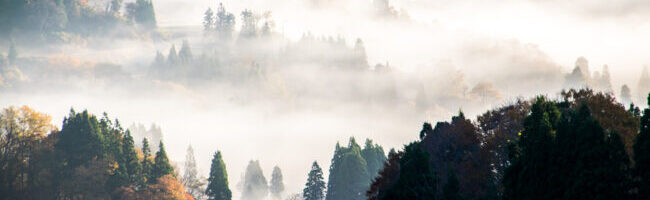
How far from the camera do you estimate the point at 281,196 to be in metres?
149

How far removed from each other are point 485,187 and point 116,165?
4380cm

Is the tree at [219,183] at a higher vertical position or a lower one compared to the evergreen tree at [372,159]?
lower

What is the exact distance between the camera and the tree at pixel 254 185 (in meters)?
141

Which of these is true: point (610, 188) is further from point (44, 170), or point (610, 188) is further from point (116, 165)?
point (44, 170)

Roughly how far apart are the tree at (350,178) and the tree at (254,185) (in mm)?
53547

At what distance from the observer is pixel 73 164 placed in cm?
7012

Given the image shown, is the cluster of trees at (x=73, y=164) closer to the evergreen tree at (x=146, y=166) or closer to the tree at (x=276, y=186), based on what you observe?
the evergreen tree at (x=146, y=166)

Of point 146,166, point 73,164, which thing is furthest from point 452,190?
point 73,164

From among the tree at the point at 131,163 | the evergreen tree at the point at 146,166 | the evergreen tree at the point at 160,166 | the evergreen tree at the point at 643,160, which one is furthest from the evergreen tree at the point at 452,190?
the tree at the point at 131,163

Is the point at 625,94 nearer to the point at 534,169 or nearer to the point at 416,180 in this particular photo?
the point at 416,180

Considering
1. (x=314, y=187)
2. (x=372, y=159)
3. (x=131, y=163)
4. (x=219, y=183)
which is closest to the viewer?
(x=131, y=163)

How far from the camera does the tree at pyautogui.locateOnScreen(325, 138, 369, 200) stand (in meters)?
87.5

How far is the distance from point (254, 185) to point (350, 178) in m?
59.0

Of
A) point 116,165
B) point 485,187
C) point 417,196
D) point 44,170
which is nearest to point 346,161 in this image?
point 116,165
